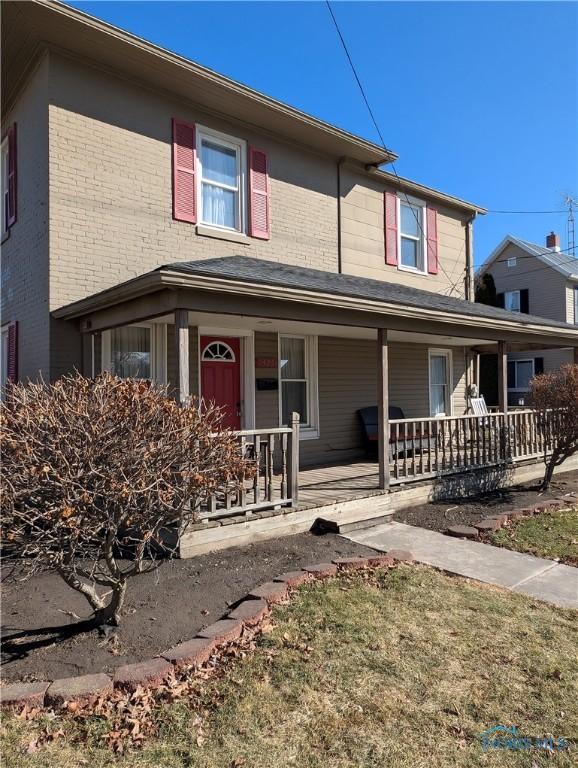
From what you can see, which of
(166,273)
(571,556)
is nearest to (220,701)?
(166,273)

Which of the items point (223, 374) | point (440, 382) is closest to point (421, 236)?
point (440, 382)

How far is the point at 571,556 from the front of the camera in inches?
222

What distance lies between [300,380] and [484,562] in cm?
556

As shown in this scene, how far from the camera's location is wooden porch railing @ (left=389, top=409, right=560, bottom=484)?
8.73 metres

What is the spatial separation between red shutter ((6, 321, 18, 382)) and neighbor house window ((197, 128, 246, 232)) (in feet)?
11.8

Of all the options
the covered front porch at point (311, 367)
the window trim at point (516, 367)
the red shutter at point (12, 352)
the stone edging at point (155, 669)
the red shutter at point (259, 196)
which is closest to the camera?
the stone edging at point (155, 669)

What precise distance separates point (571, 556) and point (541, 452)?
5.63 m

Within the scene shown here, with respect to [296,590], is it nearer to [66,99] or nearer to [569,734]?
[569,734]

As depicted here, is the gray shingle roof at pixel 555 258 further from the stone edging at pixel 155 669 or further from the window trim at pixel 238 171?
the stone edging at pixel 155 669

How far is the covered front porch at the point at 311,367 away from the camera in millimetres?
6094

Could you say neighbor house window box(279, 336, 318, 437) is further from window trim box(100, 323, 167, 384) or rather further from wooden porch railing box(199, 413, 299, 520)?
wooden porch railing box(199, 413, 299, 520)

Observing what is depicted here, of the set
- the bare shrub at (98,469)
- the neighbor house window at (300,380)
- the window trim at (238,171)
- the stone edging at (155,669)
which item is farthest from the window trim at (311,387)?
the bare shrub at (98,469)

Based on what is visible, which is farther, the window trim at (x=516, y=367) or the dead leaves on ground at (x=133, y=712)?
the window trim at (x=516, y=367)

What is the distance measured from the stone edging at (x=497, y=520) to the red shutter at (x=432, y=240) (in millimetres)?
6741
